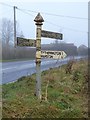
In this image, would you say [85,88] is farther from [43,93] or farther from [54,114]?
[54,114]

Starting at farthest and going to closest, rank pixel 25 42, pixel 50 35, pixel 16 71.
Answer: pixel 16 71 < pixel 50 35 < pixel 25 42

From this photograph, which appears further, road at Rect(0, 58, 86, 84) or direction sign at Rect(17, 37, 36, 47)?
road at Rect(0, 58, 86, 84)

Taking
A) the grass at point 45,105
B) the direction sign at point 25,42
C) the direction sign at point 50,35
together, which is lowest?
the grass at point 45,105

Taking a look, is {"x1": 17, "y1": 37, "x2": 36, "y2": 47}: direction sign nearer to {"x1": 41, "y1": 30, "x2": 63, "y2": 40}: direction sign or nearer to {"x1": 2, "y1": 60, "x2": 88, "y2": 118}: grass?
{"x1": 41, "y1": 30, "x2": 63, "y2": 40}: direction sign

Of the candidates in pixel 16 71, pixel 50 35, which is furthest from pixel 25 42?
pixel 16 71

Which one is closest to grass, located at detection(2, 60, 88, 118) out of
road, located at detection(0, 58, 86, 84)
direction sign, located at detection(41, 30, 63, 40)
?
road, located at detection(0, 58, 86, 84)

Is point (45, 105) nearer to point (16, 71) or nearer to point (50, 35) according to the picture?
point (50, 35)

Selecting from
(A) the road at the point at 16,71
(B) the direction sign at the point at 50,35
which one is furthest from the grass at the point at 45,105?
(B) the direction sign at the point at 50,35

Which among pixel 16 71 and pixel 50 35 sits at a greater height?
pixel 50 35

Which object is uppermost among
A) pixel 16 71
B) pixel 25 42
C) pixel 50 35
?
pixel 50 35

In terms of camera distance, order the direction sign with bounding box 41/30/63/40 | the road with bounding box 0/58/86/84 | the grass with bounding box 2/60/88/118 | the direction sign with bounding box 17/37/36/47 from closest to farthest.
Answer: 1. the grass with bounding box 2/60/88/118
2. the direction sign with bounding box 17/37/36/47
3. the direction sign with bounding box 41/30/63/40
4. the road with bounding box 0/58/86/84

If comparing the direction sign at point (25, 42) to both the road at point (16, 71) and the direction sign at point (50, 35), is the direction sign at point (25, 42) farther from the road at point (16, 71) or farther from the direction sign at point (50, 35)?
the road at point (16, 71)

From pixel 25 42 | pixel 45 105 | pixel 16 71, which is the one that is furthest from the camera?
pixel 16 71

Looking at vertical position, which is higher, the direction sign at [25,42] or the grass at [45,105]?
the direction sign at [25,42]
